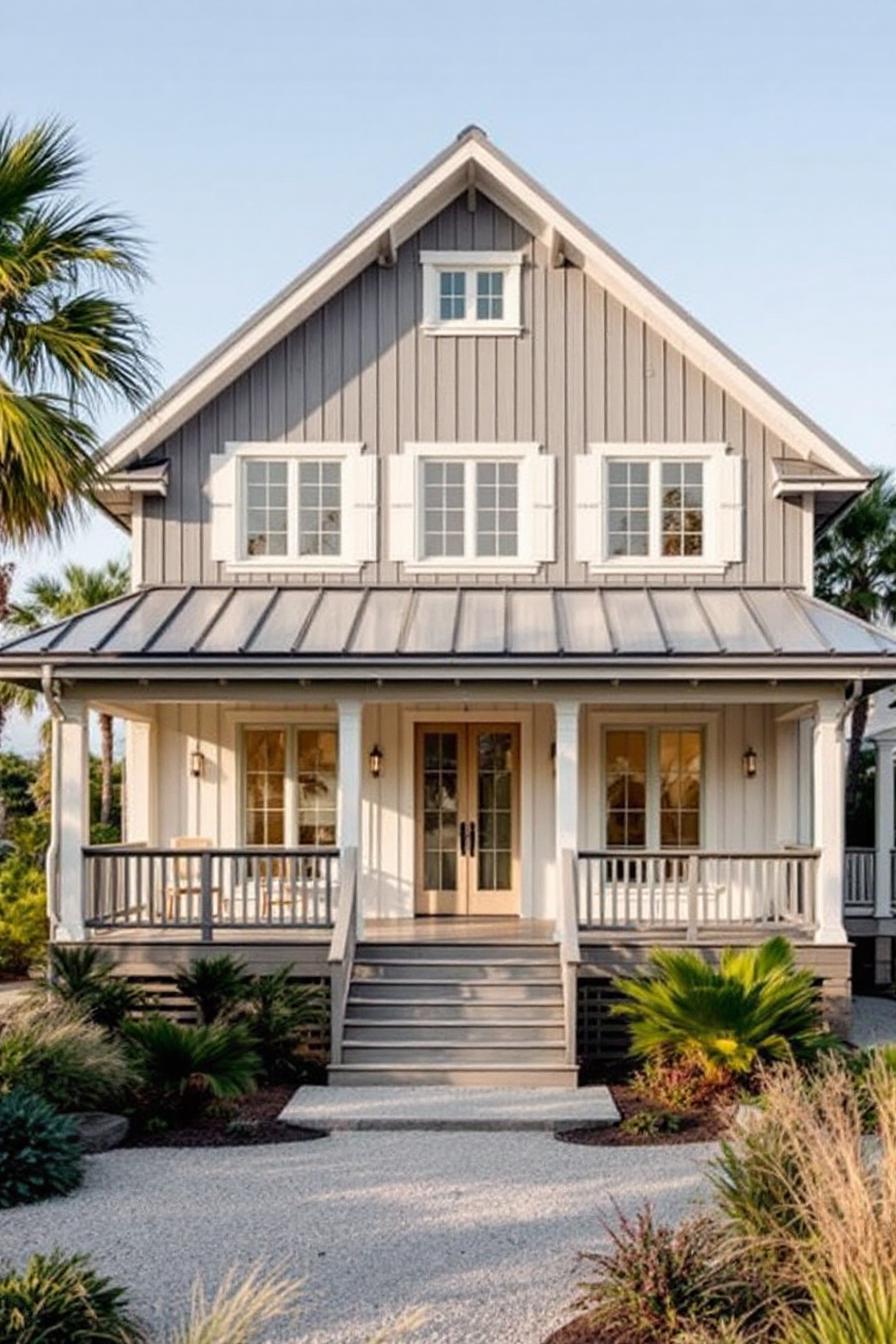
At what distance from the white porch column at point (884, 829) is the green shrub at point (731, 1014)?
15.4 ft

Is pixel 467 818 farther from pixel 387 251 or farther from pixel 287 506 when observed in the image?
pixel 387 251

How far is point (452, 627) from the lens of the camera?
14.6 meters

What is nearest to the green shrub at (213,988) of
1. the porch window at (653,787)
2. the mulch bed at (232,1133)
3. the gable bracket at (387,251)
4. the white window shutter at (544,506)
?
the mulch bed at (232,1133)

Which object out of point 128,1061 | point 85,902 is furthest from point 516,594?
point 128,1061

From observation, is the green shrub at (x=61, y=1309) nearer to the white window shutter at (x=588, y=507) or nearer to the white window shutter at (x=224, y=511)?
the white window shutter at (x=224, y=511)

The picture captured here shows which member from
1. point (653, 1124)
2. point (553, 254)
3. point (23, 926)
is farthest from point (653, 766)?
point (23, 926)

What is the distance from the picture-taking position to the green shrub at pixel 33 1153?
27.3 ft

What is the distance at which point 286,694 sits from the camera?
1394cm

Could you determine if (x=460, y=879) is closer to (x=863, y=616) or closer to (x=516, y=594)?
(x=516, y=594)

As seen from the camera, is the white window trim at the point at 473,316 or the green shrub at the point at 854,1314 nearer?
the green shrub at the point at 854,1314

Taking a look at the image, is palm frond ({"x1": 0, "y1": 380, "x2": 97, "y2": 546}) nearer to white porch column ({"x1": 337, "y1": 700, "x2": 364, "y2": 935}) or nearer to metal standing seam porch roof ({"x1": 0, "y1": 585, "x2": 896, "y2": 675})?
metal standing seam porch roof ({"x1": 0, "y1": 585, "x2": 896, "y2": 675})

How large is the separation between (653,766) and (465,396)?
16.2ft

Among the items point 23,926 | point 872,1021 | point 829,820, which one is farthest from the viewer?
point 23,926

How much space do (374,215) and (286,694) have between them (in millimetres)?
5734
